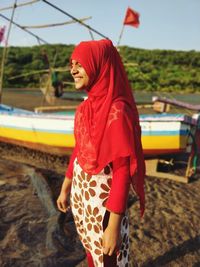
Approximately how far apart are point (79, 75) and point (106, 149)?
387 mm

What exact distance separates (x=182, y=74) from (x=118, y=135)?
45176 millimetres

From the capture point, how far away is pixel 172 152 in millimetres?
5715

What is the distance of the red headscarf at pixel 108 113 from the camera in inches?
58.7

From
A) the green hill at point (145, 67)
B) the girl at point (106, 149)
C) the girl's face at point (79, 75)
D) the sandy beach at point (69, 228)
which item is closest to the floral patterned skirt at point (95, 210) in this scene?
the girl at point (106, 149)

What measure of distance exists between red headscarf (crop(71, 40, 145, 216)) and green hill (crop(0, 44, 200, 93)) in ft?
97.4

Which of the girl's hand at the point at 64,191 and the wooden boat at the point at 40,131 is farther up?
the girl's hand at the point at 64,191

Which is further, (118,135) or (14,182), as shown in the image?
(14,182)

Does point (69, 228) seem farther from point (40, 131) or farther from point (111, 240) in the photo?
point (40, 131)

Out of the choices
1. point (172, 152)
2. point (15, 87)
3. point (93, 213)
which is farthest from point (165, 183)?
point (15, 87)

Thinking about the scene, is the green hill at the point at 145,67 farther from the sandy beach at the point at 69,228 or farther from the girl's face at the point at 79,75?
the girl's face at the point at 79,75

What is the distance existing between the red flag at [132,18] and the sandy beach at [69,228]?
5832 millimetres

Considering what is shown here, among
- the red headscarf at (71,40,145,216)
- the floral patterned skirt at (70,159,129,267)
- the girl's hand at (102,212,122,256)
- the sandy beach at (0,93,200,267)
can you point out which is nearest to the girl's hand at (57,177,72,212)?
the floral patterned skirt at (70,159,129,267)

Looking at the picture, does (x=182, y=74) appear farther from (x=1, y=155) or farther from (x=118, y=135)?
(x=118, y=135)

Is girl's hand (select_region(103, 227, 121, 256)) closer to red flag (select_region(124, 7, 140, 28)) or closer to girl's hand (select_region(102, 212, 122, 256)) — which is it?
girl's hand (select_region(102, 212, 122, 256))
